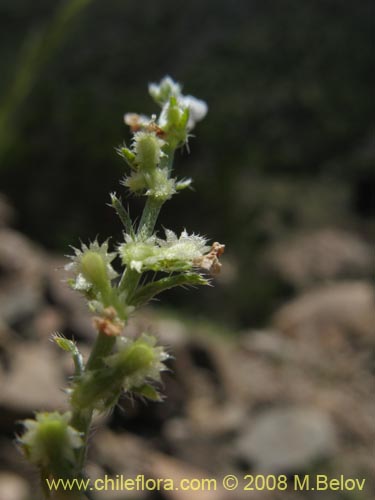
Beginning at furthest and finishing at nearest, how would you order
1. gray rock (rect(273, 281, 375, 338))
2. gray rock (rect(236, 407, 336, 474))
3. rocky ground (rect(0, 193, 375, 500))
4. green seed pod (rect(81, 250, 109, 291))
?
gray rock (rect(273, 281, 375, 338)) < gray rock (rect(236, 407, 336, 474)) < rocky ground (rect(0, 193, 375, 500)) < green seed pod (rect(81, 250, 109, 291))

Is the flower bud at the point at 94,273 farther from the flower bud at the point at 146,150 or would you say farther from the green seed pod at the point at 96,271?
the flower bud at the point at 146,150

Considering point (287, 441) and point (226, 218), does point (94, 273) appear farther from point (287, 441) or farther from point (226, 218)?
point (226, 218)

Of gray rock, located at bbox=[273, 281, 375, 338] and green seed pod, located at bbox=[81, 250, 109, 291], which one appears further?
gray rock, located at bbox=[273, 281, 375, 338]

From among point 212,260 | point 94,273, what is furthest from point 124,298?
point 212,260

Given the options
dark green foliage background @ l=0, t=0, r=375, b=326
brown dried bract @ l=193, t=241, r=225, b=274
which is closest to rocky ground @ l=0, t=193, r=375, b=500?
dark green foliage background @ l=0, t=0, r=375, b=326

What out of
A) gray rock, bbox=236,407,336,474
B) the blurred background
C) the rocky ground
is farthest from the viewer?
the blurred background

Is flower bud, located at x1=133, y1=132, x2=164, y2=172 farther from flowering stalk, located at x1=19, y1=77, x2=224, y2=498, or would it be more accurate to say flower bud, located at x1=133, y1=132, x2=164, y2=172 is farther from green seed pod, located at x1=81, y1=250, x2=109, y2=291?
green seed pod, located at x1=81, y1=250, x2=109, y2=291
